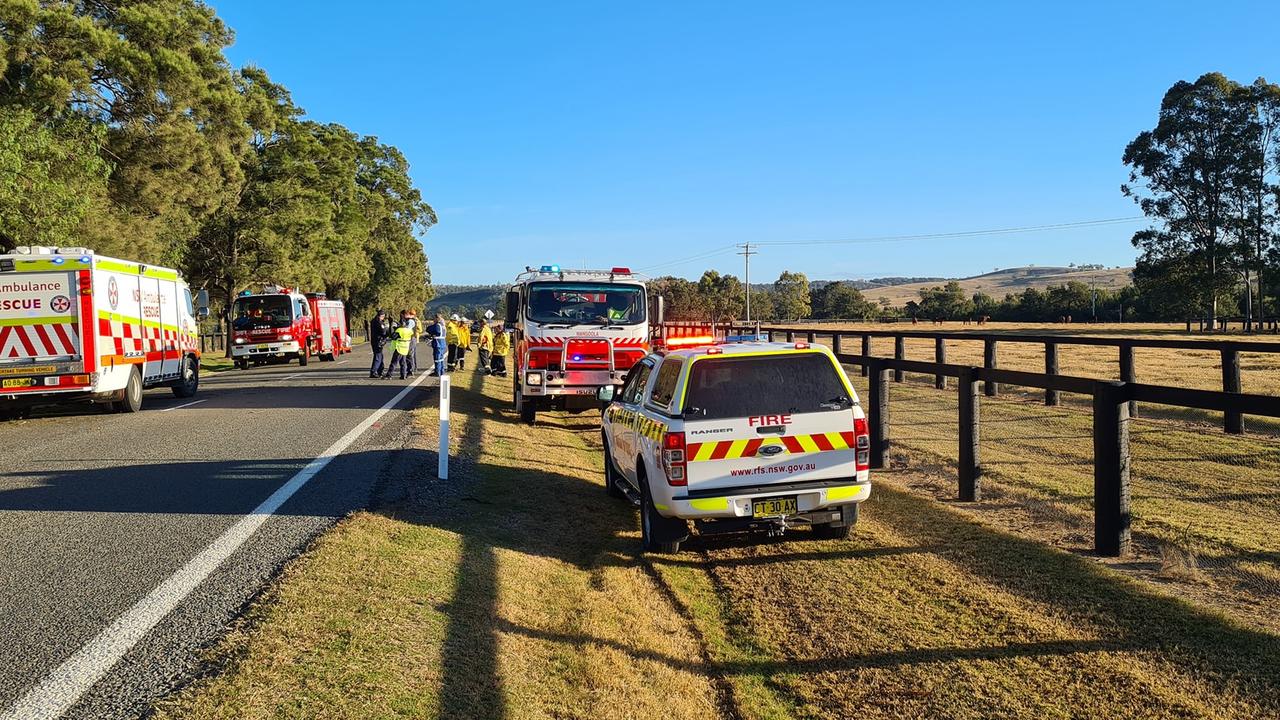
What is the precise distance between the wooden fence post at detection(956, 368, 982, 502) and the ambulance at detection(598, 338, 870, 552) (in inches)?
78.1

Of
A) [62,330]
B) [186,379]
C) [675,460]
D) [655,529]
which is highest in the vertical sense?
[62,330]

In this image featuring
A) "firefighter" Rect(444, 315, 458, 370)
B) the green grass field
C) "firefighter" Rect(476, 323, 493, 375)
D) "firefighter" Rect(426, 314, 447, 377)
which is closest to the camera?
the green grass field

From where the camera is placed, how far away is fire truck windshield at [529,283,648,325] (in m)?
15.7

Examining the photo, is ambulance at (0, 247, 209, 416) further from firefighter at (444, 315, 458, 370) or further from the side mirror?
firefighter at (444, 315, 458, 370)

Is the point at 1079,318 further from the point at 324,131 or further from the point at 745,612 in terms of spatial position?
the point at 745,612

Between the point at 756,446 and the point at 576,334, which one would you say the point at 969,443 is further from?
the point at 576,334

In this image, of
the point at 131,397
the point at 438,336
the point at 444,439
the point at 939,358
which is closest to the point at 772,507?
the point at 444,439

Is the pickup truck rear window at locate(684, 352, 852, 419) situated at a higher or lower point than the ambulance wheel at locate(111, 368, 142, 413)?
higher

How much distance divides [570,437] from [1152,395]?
9.58 m

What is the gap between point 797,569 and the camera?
6.91 m

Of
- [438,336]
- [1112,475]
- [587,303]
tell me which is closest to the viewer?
[1112,475]

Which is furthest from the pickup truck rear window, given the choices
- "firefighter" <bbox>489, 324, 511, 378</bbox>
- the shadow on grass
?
"firefighter" <bbox>489, 324, 511, 378</bbox>

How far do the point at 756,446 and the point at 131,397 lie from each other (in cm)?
1389

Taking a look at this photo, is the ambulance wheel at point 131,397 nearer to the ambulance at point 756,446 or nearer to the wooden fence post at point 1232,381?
the ambulance at point 756,446
